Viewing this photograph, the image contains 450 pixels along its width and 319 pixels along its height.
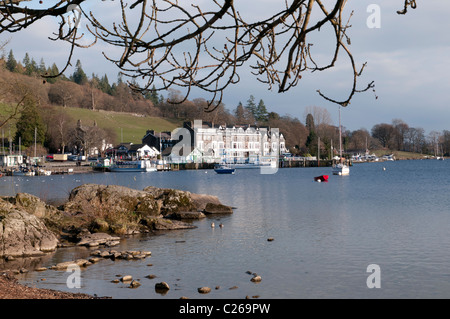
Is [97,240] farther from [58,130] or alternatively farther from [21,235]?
[58,130]

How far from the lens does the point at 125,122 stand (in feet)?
567

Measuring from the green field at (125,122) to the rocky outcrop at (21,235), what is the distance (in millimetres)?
133172

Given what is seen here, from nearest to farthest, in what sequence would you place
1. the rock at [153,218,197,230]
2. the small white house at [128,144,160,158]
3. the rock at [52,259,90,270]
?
the rock at [52,259,90,270] → the rock at [153,218,197,230] → the small white house at [128,144,160,158]

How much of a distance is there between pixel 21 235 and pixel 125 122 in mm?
156849

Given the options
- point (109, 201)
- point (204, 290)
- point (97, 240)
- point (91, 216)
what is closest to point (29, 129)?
point (109, 201)

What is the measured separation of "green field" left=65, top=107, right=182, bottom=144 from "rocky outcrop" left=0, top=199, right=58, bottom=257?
133172mm

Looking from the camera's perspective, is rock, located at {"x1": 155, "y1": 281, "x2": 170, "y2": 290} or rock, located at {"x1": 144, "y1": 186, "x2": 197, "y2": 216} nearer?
rock, located at {"x1": 155, "y1": 281, "x2": 170, "y2": 290}

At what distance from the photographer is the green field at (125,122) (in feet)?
513

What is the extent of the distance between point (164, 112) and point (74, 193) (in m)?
161

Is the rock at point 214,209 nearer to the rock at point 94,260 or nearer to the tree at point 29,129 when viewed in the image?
the rock at point 94,260

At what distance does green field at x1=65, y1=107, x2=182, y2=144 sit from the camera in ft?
513

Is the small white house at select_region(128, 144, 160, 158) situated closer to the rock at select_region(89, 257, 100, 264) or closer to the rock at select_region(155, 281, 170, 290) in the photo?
the rock at select_region(89, 257, 100, 264)

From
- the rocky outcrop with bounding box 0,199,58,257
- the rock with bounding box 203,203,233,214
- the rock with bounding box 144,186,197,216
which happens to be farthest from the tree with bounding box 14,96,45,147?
the rocky outcrop with bounding box 0,199,58,257
